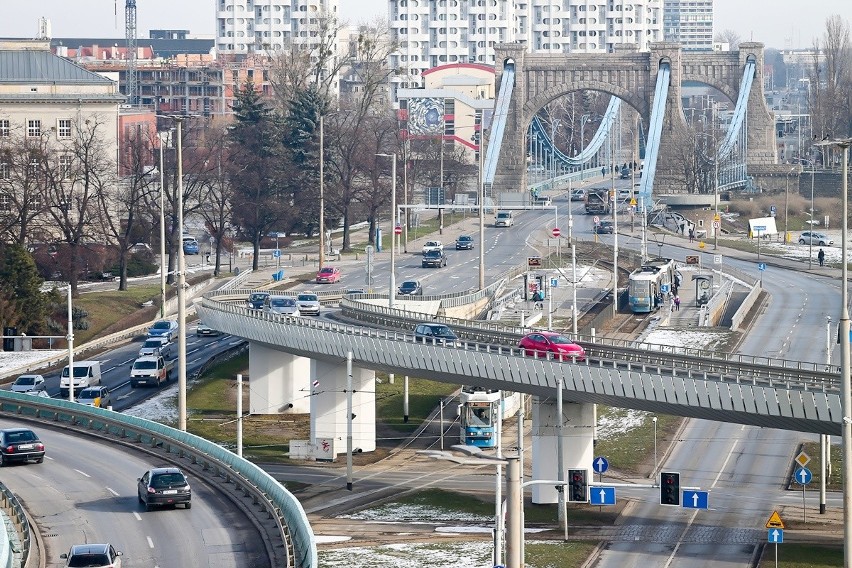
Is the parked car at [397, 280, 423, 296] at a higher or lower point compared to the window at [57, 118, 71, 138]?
lower

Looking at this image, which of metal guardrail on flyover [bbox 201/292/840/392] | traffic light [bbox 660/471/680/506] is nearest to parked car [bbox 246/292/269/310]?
metal guardrail on flyover [bbox 201/292/840/392]

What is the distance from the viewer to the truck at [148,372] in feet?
293

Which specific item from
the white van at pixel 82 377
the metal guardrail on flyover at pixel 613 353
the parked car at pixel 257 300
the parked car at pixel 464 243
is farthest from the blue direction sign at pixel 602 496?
the parked car at pixel 464 243

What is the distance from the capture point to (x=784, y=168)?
193 metres

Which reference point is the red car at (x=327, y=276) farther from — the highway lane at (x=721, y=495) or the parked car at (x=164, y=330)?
the highway lane at (x=721, y=495)

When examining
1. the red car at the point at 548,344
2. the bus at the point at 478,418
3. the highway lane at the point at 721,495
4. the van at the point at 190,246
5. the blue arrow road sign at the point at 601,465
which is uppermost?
the red car at the point at 548,344

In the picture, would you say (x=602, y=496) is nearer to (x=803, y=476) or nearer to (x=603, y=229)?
(x=803, y=476)

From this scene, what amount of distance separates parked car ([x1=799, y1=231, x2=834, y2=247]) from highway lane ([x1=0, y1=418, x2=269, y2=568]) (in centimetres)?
9755

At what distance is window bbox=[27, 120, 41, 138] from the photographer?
14188 centimetres

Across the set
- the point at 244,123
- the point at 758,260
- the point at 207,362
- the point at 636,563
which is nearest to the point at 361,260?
the point at 244,123

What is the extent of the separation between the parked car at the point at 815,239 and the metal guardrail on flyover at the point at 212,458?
295 ft

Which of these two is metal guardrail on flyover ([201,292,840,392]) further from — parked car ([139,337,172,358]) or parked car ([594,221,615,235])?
parked car ([594,221,615,235])

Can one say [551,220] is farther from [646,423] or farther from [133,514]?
[133,514]

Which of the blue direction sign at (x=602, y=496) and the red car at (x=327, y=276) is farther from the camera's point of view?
the red car at (x=327, y=276)
